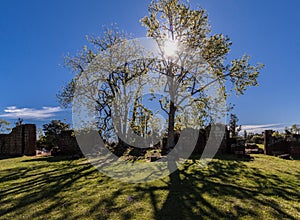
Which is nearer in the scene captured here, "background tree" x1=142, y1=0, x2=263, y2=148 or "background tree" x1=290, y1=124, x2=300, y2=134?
"background tree" x1=142, y1=0, x2=263, y2=148

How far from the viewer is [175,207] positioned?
4.43m

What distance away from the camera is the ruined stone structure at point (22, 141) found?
16.7 meters

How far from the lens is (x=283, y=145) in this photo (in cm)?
1353

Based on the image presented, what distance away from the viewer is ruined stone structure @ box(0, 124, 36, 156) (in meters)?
16.7

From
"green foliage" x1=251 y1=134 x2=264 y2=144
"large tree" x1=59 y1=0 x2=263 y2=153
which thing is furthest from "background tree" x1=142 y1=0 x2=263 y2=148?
"green foliage" x1=251 y1=134 x2=264 y2=144

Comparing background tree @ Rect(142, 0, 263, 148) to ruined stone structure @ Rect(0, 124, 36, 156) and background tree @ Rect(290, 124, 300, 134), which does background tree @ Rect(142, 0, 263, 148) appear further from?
background tree @ Rect(290, 124, 300, 134)

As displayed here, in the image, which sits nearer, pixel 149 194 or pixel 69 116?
pixel 149 194

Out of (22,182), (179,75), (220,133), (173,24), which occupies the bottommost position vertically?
(22,182)

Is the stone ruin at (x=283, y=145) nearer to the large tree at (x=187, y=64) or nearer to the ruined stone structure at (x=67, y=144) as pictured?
the large tree at (x=187, y=64)

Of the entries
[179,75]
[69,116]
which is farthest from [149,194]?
[69,116]

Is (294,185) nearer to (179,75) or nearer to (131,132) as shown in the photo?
(179,75)

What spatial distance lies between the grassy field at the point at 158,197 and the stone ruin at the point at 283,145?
6.10 m

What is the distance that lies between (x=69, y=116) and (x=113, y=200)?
12391mm

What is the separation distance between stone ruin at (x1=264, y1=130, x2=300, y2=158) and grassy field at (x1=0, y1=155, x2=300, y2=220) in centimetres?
610
